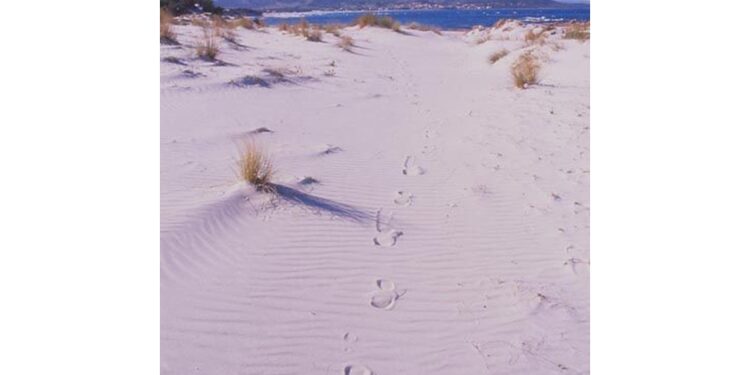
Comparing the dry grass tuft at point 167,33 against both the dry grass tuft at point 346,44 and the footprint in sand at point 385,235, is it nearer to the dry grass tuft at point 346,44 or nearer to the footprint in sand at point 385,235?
the dry grass tuft at point 346,44

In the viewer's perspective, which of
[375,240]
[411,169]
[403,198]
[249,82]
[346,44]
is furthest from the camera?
[346,44]

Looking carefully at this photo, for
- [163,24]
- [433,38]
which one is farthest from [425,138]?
[433,38]

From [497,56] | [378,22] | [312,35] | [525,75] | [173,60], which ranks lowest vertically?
[525,75]

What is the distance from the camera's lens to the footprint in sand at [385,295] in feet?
9.66

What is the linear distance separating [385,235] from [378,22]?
19695mm

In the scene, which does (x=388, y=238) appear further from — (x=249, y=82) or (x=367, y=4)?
(x=367, y=4)

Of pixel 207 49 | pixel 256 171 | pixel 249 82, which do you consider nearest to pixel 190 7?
pixel 207 49

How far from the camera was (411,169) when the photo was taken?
16.9 feet

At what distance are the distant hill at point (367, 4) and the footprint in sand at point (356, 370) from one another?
2.86 meters

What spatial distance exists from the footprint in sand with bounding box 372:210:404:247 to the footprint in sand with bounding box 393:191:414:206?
380 mm

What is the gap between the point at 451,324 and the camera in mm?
2816

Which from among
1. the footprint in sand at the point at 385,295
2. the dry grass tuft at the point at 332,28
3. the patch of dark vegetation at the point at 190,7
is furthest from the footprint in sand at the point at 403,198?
the dry grass tuft at the point at 332,28
